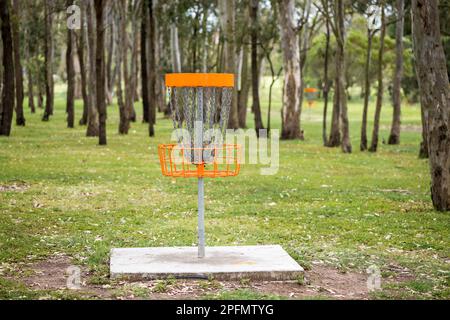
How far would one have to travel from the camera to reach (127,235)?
11.2 metres

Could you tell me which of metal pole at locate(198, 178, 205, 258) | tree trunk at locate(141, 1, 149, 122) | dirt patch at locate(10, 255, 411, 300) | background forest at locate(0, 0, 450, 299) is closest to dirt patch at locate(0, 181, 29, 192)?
background forest at locate(0, 0, 450, 299)

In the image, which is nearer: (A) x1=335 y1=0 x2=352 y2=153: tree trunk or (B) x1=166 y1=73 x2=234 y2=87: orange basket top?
(B) x1=166 y1=73 x2=234 y2=87: orange basket top

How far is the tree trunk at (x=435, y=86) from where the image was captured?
13094 mm

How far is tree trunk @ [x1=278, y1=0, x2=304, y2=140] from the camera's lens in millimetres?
31688

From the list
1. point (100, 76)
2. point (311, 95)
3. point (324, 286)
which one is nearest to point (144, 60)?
point (100, 76)

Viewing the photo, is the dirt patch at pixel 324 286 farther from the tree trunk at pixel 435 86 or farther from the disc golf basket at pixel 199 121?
the tree trunk at pixel 435 86

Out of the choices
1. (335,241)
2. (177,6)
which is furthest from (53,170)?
(177,6)

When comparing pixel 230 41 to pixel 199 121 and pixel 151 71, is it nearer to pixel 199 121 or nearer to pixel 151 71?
pixel 151 71

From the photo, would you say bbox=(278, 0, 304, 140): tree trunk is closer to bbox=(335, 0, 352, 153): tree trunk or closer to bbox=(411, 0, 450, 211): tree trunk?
bbox=(335, 0, 352, 153): tree trunk

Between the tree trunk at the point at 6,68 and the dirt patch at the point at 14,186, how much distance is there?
11101 millimetres

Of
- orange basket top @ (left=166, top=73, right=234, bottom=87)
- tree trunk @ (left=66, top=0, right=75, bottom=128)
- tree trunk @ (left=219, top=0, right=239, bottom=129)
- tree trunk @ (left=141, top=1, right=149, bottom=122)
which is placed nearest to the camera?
orange basket top @ (left=166, top=73, right=234, bottom=87)

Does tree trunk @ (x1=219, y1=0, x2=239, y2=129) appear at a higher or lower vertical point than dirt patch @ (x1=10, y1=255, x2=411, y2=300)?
higher

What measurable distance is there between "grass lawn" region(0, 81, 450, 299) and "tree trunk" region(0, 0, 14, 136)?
4.93m
